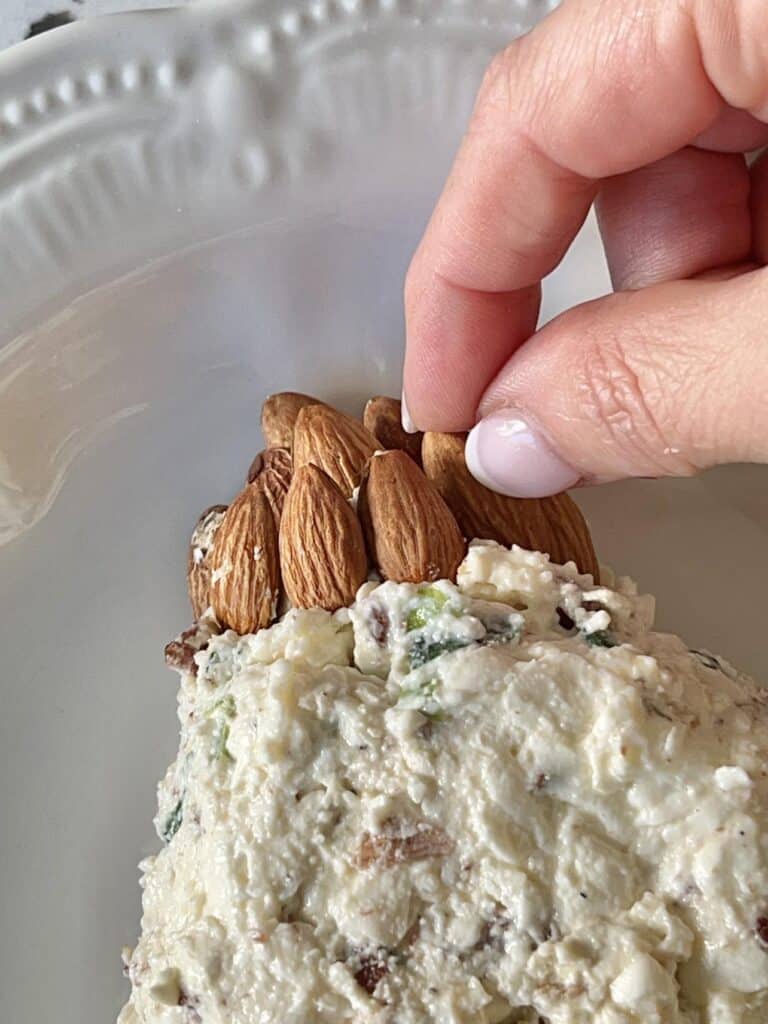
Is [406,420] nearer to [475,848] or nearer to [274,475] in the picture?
[274,475]

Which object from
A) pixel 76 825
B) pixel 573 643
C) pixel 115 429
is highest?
pixel 115 429

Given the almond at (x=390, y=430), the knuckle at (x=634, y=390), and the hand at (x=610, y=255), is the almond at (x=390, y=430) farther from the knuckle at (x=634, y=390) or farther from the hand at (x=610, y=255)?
the knuckle at (x=634, y=390)

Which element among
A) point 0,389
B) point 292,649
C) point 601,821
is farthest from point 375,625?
point 0,389

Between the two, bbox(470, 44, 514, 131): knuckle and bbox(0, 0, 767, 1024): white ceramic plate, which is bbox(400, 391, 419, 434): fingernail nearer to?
bbox(0, 0, 767, 1024): white ceramic plate

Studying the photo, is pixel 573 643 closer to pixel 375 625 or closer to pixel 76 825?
pixel 375 625

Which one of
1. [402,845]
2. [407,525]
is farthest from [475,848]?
[407,525]
